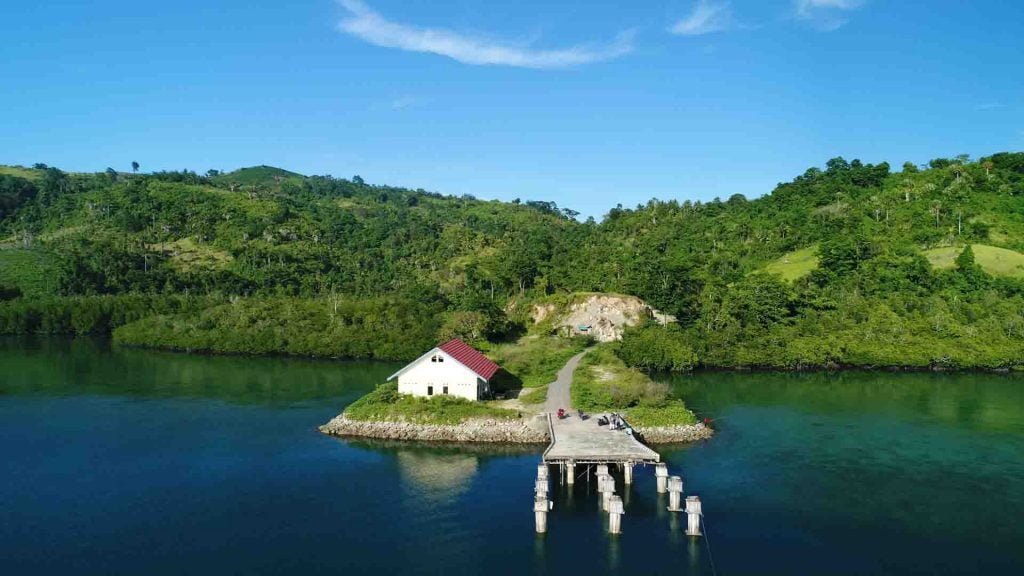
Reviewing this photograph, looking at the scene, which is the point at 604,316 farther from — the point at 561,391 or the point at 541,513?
the point at 541,513

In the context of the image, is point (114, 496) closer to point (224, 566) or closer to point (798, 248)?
point (224, 566)

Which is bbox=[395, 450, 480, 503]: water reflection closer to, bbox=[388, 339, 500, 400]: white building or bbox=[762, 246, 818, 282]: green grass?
bbox=[388, 339, 500, 400]: white building

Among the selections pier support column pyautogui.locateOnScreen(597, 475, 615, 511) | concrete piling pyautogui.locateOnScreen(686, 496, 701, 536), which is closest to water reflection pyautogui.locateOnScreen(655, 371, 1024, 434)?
pier support column pyautogui.locateOnScreen(597, 475, 615, 511)

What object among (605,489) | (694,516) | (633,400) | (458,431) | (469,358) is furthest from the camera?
(469,358)

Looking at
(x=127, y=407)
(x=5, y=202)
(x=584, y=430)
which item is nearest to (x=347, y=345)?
(x=127, y=407)

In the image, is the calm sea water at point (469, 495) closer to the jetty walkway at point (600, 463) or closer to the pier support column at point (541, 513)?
the pier support column at point (541, 513)

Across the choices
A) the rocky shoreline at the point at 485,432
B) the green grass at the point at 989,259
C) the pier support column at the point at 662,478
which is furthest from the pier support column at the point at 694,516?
the green grass at the point at 989,259

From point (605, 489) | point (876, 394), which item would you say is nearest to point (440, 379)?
point (605, 489)
